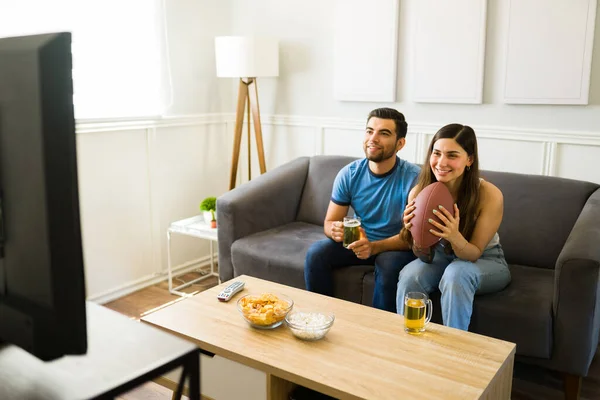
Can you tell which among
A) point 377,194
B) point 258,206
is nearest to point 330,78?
point 258,206

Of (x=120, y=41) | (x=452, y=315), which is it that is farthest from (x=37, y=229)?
(x=120, y=41)

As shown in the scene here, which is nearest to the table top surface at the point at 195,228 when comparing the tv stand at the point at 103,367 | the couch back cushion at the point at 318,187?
the couch back cushion at the point at 318,187

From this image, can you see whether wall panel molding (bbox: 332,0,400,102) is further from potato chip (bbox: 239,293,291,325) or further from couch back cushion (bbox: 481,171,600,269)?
potato chip (bbox: 239,293,291,325)

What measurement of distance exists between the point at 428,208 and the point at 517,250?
2.32ft

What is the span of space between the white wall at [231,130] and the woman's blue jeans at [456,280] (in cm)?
88

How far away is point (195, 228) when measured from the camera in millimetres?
3379

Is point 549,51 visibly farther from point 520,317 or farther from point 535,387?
point 535,387

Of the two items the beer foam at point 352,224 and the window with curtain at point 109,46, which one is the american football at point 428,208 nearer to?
the beer foam at point 352,224

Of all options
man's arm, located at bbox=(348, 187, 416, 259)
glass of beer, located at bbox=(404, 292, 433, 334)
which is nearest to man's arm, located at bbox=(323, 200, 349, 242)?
man's arm, located at bbox=(348, 187, 416, 259)

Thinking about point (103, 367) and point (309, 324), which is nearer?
point (103, 367)

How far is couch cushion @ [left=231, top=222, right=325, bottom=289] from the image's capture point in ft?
9.04

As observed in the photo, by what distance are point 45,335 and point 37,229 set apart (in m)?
0.13

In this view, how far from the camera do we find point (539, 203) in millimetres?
2648

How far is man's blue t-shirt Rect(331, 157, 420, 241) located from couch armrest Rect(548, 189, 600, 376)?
730 mm
